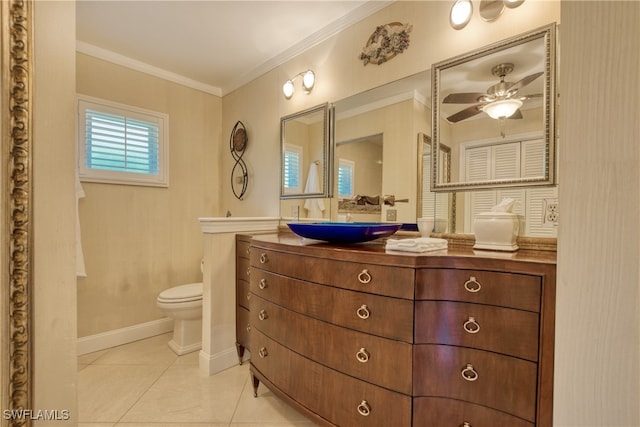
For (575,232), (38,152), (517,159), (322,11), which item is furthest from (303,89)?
(575,232)

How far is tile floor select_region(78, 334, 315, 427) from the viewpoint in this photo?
1.61 m

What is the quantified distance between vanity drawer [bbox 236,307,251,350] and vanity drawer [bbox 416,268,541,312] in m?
1.43

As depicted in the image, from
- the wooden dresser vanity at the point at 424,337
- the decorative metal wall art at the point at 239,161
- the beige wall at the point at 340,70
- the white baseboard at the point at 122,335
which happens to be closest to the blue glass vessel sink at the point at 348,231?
the wooden dresser vanity at the point at 424,337

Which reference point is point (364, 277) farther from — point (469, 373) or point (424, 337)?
point (469, 373)

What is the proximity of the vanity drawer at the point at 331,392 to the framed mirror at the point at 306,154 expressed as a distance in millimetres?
1176

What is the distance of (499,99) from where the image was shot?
1.45 meters

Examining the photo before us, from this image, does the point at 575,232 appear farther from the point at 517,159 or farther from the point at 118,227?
the point at 118,227

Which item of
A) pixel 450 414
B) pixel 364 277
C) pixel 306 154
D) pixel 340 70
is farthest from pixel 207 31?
pixel 450 414

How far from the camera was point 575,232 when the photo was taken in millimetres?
542

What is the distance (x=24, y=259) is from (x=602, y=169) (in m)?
1.11

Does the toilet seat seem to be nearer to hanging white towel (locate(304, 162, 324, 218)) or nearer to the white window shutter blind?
hanging white towel (locate(304, 162, 324, 218))

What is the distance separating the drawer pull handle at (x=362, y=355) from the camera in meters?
1.18

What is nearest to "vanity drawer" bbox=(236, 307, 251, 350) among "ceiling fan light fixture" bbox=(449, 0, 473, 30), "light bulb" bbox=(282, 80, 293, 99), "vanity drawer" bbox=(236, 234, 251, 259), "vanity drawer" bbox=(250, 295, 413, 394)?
"vanity drawer" bbox=(236, 234, 251, 259)

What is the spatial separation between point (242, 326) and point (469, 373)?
1572 mm
